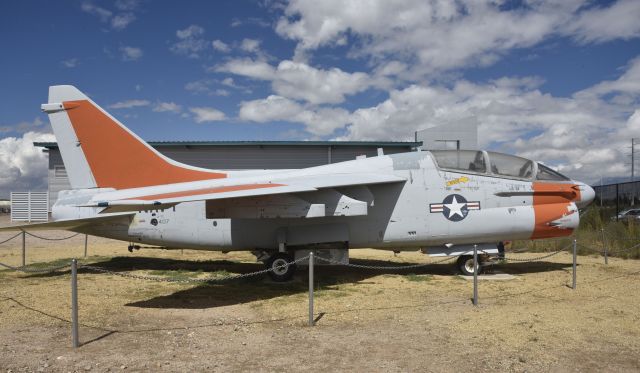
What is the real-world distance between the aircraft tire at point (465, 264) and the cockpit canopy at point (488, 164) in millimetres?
2163

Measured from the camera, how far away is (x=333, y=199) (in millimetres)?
8578

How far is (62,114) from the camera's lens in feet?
32.0

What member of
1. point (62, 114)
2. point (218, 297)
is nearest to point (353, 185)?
point (218, 297)

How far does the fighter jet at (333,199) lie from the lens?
30.2 feet

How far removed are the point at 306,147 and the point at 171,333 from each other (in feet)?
62.5

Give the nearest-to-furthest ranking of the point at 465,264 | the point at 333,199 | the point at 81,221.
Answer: the point at 333,199, the point at 81,221, the point at 465,264

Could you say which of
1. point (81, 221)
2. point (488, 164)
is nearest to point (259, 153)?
point (81, 221)

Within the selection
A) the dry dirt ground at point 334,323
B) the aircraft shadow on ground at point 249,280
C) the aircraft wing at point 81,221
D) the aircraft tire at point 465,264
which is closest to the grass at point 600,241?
the aircraft shadow on ground at point 249,280

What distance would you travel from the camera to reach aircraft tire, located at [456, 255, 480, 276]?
10.0 meters

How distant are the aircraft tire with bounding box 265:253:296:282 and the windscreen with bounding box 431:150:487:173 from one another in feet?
12.8

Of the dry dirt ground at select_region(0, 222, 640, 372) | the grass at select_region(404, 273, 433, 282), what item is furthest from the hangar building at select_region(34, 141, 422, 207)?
the grass at select_region(404, 273, 433, 282)

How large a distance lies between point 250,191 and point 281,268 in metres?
2.61

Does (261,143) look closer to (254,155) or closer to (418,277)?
(254,155)

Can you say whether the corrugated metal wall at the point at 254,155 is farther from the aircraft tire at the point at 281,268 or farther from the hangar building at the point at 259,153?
the aircraft tire at the point at 281,268
